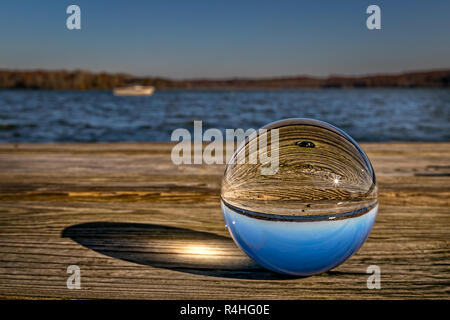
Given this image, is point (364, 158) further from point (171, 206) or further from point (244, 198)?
point (171, 206)

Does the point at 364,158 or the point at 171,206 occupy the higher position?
the point at 364,158

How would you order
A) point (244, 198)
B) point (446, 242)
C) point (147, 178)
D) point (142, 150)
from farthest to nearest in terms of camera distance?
point (142, 150), point (147, 178), point (446, 242), point (244, 198)

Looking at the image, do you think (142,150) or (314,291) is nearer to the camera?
(314,291)
